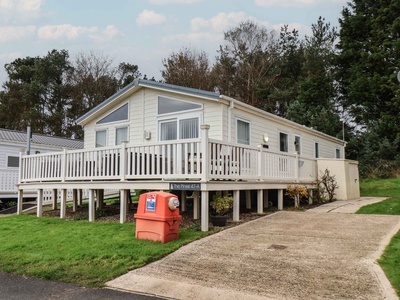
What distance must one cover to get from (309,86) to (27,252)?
2420 centimetres

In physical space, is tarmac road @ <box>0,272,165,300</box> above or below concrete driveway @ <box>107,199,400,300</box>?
below

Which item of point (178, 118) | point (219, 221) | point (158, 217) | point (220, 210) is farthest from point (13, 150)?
point (158, 217)

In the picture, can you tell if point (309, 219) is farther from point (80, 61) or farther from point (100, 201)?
point (80, 61)

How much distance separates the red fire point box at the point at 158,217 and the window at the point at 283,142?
26.3ft

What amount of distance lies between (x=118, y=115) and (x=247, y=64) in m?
17.8

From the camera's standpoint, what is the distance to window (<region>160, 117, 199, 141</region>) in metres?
10.7

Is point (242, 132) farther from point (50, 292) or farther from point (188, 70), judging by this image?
point (188, 70)

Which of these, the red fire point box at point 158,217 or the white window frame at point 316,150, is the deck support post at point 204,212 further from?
the white window frame at point 316,150

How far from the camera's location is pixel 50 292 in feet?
13.3

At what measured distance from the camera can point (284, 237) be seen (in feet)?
19.9

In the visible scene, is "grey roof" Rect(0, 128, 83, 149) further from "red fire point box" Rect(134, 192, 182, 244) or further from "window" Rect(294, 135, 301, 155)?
"red fire point box" Rect(134, 192, 182, 244)

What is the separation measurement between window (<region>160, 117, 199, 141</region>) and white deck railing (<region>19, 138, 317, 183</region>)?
2.27m

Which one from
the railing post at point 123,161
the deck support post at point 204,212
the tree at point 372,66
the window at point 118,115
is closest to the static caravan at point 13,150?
the window at point 118,115

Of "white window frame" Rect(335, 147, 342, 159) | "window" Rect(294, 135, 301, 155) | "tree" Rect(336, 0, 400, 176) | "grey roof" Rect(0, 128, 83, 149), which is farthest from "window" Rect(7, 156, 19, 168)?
"tree" Rect(336, 0, 400, 176)
